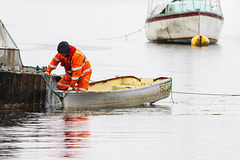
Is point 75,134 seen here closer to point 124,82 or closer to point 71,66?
point 71,66

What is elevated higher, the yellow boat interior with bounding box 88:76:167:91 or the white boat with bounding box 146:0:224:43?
the white boat with bounding box 146:0:224:43

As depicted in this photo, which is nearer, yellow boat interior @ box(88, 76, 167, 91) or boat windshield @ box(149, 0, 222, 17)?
yellow boat interior @ box(88, 76, 167, 91)

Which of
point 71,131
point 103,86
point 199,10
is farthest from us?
point 199,10

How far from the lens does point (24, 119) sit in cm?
1163

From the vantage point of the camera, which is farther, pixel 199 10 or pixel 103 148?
pixel 199 10

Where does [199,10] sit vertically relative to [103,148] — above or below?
above

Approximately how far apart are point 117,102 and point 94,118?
242 centimetres

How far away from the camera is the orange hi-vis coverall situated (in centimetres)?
1286

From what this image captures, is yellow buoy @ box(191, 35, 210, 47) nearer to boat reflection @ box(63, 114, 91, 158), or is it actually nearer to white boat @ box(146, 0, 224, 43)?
white boat @ box(146, 0, 224, 43)

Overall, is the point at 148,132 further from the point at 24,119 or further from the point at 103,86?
the point at 103,86

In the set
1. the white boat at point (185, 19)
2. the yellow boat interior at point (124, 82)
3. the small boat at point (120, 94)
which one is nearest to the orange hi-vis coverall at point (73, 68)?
the small boat at point (120, 94)

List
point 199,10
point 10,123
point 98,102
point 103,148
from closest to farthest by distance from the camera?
point 103,148 < point 10,123 < point 98,102 < point 199,10

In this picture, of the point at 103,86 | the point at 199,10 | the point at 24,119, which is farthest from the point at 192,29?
the point at 24,119

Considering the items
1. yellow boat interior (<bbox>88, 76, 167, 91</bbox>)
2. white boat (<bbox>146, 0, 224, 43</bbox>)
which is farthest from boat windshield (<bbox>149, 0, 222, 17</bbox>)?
yellow boat interior (<bbox>88, 76, 167, 91</bbox>)
